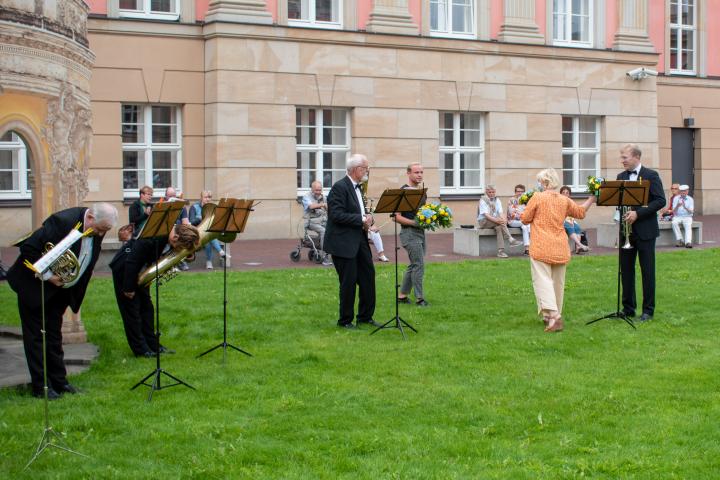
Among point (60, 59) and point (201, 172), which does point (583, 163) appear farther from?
point (60, 59)

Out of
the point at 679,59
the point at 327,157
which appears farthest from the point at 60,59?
the point at 679,59

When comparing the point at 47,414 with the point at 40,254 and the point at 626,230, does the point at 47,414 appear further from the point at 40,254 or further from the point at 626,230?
the point at 626,230

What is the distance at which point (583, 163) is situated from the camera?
107ft

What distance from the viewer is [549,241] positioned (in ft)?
40.8

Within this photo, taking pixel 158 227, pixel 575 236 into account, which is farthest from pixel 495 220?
pixel 158 227

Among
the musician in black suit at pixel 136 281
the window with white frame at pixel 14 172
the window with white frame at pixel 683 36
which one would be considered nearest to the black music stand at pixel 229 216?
the musician in black suit at pixel 136 281

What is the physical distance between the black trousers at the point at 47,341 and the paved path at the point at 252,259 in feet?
1.51

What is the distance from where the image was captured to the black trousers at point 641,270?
13.2 meters

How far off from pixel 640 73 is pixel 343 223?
21777mm

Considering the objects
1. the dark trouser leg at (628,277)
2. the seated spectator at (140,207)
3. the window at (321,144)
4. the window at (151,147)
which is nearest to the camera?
the dark trouser leg at (628,277)

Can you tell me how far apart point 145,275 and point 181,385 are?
1.45 m

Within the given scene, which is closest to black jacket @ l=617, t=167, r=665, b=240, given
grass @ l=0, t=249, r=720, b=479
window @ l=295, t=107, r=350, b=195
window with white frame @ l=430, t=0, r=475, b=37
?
grass @ l=0, t=249, r=720, b=479

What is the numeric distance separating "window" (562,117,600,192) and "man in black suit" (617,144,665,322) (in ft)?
62.4

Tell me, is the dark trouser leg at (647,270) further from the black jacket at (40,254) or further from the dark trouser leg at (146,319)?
the black jacket at (40,254)
